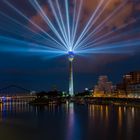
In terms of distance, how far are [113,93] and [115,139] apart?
4395 inches

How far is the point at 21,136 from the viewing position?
34.3m

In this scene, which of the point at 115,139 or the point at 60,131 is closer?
the point at 115,139

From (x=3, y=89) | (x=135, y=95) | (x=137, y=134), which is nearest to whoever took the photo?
(x=137, y=134)

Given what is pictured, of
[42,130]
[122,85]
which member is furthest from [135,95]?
[42,130]

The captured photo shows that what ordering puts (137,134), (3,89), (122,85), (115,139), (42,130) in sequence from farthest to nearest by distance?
1. (3,89)
2. (122,85)
3. (42,130)
4. (137,134)
5. (115,139)

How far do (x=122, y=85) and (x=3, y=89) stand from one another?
246 ft

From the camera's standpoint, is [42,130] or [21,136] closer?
[21,136]

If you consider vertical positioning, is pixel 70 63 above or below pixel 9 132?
above

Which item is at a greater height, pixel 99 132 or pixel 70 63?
pixel 70 63

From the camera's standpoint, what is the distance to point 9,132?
1451 inches

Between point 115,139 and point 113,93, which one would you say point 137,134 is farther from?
point 113,93

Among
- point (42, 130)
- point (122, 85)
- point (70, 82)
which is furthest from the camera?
point (122, 85)

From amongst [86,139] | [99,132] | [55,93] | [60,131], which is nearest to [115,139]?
[86,139]

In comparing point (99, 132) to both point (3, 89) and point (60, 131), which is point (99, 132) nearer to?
point (60, 131)
